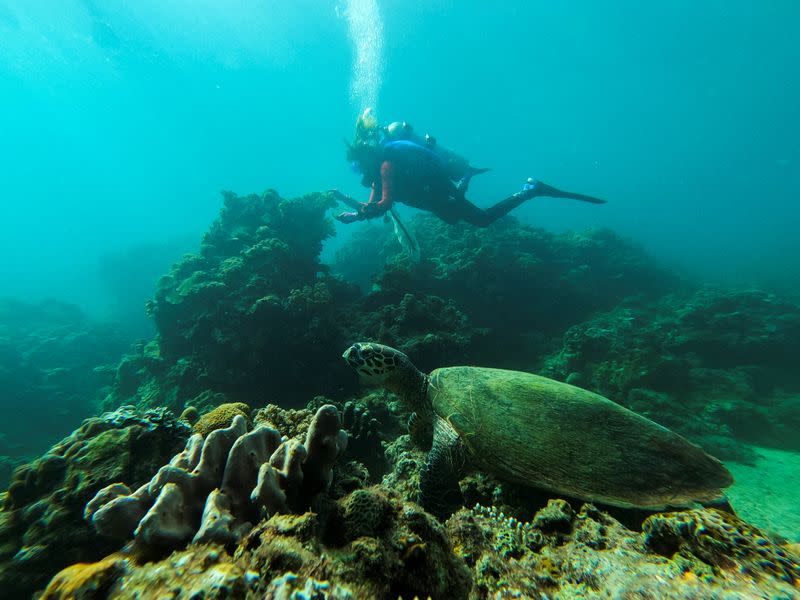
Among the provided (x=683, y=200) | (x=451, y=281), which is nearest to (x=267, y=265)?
(x=451, y=281)

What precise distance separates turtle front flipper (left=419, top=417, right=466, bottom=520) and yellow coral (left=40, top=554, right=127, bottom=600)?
2.34 meters

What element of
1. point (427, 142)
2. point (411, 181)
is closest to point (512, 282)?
point (411, 181)

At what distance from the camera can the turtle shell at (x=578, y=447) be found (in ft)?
7.97

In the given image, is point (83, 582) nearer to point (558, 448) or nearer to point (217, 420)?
point (217, 420)

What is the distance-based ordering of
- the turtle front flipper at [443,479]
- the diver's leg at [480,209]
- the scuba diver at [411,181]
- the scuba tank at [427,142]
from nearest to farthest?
the turtle front flipper at [443,479] → the scuba diver at [411,181] → the diver's leg at [480,209] → the scuba tank at [427,142]

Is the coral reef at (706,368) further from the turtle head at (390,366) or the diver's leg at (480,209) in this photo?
the turtle head at (390,366)

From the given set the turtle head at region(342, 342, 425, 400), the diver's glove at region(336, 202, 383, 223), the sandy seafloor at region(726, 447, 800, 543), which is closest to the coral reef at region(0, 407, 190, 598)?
the turtle head at region(342, 342, 425, 400)

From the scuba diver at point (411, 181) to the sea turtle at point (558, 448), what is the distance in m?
6.25

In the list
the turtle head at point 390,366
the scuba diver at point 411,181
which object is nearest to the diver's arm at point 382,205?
the scuba diver at point 411,181

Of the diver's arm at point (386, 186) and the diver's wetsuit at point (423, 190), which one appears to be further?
the diver's wetsuit at point (423, 190)

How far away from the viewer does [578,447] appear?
2697 millimetres

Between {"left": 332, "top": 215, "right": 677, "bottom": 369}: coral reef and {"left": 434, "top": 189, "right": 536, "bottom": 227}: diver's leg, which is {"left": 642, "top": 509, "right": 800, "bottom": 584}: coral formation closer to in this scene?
{"left": 332, "top": 215, "right": 677, "bottom": 369}: coral reef

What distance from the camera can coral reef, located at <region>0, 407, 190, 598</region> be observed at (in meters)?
→ 2.06

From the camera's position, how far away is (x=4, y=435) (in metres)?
11.1
